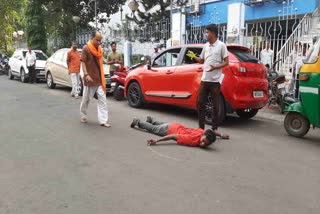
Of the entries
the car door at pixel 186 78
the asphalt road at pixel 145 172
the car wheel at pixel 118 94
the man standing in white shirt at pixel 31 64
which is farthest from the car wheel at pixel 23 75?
the car door at pixel 186 78

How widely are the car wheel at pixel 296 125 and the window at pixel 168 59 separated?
2.94 metres

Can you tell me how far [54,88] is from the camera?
14.5 m

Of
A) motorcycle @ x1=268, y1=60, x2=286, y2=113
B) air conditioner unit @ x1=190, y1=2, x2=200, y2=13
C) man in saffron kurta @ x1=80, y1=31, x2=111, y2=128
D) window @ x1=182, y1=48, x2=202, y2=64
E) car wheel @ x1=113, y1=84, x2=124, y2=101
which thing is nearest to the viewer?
man in saffron kurta @ x1=80, y1=31, x2=111, y2=128

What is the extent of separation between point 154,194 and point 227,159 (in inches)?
68.1

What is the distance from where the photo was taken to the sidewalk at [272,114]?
9002mm

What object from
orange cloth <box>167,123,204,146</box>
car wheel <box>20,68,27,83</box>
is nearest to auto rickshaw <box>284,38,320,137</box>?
orange cloth <box>167,123,204,146</box>

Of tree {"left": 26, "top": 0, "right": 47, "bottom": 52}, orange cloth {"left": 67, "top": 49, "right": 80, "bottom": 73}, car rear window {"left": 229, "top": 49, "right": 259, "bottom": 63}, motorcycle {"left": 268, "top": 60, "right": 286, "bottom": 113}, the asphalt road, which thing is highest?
tree {"left": 26, "top": 0, "right": 47, "bottom": 52}

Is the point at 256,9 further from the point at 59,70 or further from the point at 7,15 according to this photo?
the point at 7,15

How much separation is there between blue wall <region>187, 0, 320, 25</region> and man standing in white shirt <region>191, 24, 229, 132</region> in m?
8.57

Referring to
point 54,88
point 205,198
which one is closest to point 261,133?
point 205,198

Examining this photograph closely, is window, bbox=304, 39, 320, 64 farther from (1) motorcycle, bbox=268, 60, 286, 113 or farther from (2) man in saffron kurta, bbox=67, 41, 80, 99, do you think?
(2) man in saffron kurta, bbox=67, 41, 80, 99

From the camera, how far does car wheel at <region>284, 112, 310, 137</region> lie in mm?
6847

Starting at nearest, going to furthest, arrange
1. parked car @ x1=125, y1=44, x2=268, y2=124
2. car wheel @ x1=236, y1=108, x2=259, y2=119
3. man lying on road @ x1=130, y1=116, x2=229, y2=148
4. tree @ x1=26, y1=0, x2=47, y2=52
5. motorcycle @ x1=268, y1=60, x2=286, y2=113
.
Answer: man lying on road @ x1=130, y1=116, x2=229, y2=148, parked car @ x1=125, y1=44, x2=268, y2=124, car wheel @ x1=236, y1=108, x2=259, y2=119, motorcycle @ x1=268, y1=60, x2=286, y2=113, tree @ x1=26, y1=0, x2=47, y2=52

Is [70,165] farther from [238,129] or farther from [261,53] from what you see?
[261,53]
